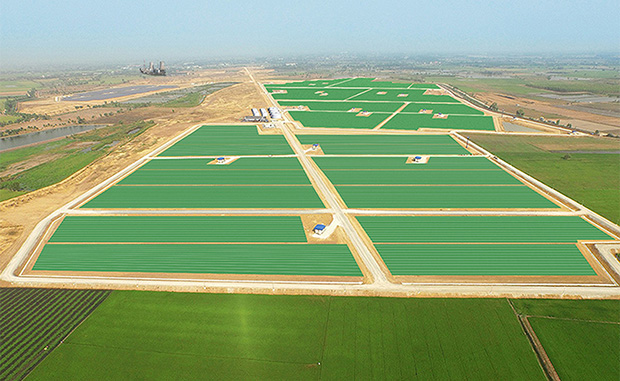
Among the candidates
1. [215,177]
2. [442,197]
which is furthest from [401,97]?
[215,177]

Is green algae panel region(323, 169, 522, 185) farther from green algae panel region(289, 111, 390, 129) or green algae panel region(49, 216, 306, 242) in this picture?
green algae panel region(289, 111, 390, 129)

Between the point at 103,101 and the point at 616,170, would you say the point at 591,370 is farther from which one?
the point at 103,101

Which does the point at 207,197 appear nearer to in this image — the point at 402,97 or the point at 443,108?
the point at 443,108

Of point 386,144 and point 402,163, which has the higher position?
point 386,144

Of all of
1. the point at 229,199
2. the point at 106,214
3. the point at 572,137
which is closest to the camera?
the point at 106,214

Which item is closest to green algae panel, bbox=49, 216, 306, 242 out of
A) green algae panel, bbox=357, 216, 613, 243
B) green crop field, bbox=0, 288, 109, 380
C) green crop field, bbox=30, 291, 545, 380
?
green crop field, bbox=0, 288, 109, 380

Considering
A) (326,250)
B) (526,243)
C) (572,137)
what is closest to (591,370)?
(526,243)
